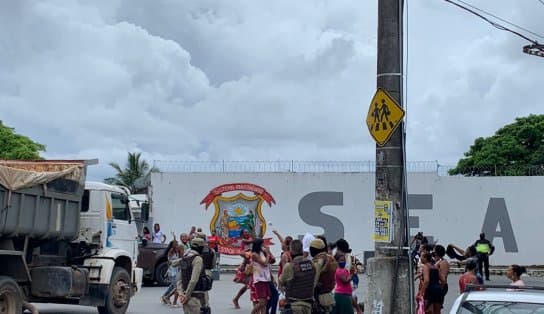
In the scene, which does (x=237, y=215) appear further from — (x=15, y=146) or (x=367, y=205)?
(x=15, y=146)

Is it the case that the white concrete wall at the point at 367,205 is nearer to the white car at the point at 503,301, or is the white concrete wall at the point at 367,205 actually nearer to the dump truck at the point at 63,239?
the dump truck at the point at 63,239

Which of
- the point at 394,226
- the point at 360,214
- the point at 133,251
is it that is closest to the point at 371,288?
the point at 394,226

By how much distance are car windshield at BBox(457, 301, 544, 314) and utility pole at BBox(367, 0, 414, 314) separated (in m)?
1.51

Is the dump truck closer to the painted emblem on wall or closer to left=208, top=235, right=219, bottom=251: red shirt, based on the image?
left=208, top=235, right=219, bottom=251: red shirt

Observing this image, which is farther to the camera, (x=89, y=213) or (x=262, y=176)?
(x=262, y=176)

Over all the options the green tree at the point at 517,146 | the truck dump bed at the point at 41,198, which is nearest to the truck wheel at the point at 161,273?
the truck dump bed at the point at 41,198

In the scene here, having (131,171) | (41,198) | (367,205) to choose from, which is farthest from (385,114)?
(131,171)

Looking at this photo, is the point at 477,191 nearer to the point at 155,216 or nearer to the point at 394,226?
the point at 155,216

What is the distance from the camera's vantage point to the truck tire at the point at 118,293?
1335 cm

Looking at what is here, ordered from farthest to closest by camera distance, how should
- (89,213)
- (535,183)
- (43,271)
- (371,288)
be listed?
(535,183)
(89,213)
(43,271)
(371,288)

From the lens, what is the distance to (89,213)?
13.6 meters

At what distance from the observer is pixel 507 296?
6.06 meters

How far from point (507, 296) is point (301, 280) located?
10.1 feet

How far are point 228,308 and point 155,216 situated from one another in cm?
1176
